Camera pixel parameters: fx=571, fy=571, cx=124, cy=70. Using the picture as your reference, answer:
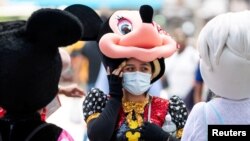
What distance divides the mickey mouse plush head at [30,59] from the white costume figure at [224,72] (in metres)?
0.50

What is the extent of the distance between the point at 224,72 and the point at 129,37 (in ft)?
1.56

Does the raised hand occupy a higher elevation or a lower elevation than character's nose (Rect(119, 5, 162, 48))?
lower

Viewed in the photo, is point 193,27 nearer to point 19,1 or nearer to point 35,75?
point 19,1

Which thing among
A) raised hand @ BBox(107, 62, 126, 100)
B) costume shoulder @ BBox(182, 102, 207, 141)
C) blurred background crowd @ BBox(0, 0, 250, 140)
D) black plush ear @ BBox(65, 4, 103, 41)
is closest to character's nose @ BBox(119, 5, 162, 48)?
raised hand @ BBox(107, 62, 126, 100)

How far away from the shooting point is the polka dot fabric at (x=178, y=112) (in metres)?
2.43

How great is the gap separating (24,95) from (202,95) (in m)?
3.08

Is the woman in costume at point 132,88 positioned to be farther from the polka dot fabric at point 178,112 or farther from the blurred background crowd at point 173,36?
the blurred background crowd at point 173,36

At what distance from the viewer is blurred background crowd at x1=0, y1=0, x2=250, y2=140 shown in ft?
16.6

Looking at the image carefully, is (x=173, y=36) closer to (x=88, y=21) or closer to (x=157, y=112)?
(x=88, y=21)

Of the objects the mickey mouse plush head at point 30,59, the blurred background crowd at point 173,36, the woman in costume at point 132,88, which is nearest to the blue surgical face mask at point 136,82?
the woman in costume at point 132,88

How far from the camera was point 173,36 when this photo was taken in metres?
5.48

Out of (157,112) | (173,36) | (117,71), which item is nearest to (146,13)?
(117,71)

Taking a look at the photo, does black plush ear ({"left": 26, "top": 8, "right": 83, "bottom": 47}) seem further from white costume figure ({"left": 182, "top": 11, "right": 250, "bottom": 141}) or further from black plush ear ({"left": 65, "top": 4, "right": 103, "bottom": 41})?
black plush ear ({"left": 65, "top": 4, "right": 103, "bottom": 41})

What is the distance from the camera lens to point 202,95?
4.85 metres
